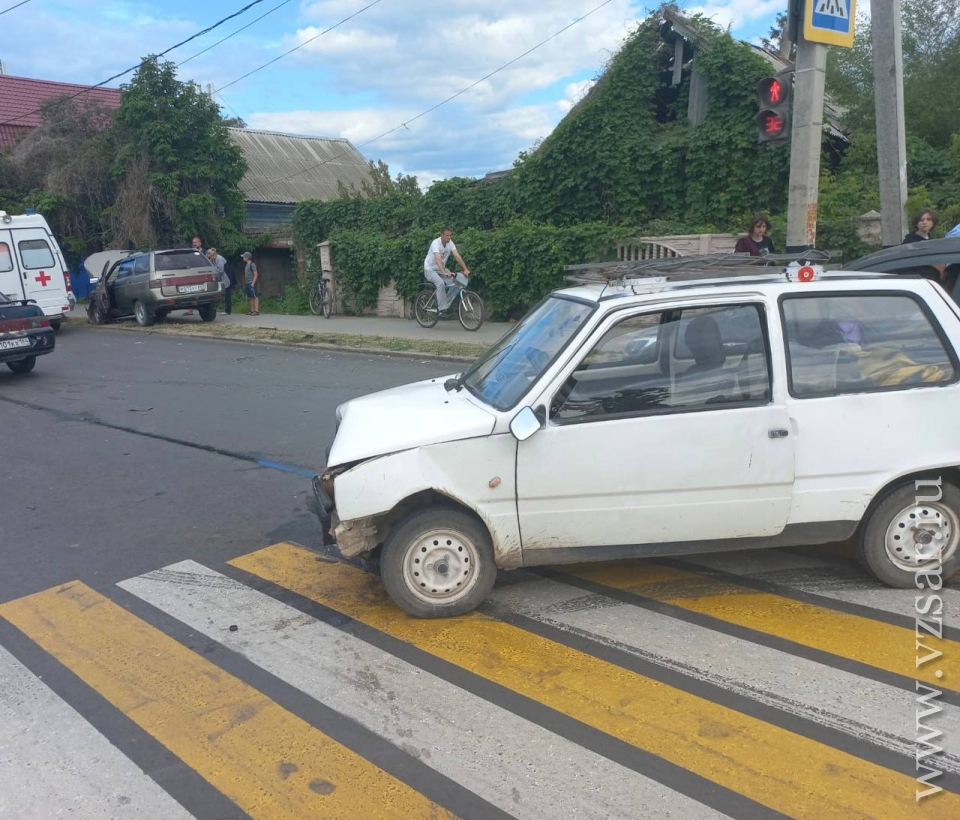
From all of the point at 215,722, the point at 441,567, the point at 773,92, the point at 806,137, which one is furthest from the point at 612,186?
the point at 215,722

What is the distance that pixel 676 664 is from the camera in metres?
3.83

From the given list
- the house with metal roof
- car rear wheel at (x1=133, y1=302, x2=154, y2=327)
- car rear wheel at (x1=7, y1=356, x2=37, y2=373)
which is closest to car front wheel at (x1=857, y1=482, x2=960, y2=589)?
car rear wheel at (x1=7, y1=356, x2=37, y2=373)

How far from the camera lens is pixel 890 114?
401 inches

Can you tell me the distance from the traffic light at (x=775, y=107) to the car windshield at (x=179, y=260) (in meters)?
15.2

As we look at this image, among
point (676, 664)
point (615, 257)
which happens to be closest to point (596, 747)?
point (676, 664)

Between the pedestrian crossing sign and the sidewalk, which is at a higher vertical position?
the pedestrian crossing sign

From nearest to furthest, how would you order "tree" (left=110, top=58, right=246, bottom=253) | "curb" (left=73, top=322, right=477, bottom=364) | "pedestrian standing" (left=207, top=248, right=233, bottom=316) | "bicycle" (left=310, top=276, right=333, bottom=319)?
"curb" (left=73, top=322, right=477, bottom=364), "bicycle" (left=310, top=276, right=333, bottom=319), "pedestrian standing" (left=207, top=248, right=233, bottom=316), "tree" (left=110, top=58, right=246, bottom=253)

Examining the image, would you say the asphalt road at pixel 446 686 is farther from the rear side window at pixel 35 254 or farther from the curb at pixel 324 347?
the rear side window at pixel 35 254

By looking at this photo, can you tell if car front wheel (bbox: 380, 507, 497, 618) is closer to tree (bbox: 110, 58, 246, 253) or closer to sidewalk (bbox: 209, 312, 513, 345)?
sidewalk (bbox: 209, 312, 513, 345)

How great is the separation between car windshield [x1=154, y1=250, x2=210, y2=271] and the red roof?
1744 cm

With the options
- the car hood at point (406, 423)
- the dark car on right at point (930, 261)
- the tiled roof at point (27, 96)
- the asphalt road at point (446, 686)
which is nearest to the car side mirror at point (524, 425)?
the car hood at point (406, 423)

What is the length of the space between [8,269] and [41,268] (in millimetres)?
668

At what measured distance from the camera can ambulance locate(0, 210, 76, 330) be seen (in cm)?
1802

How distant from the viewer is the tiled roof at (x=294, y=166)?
1422 inches
